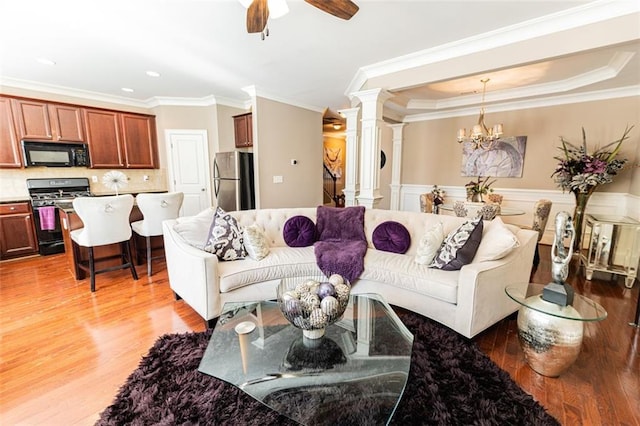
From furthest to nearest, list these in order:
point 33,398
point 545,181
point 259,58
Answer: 1. point 545,181
2. point 259,58
3. point 33,398

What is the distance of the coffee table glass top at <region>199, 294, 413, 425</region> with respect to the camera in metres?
1.13

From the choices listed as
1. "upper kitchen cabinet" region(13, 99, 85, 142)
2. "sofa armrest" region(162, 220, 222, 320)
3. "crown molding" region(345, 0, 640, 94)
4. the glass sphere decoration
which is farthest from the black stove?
"crown molding" region(345, 0, 640, 94)

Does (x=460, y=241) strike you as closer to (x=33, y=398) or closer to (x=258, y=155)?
(x=33, y=398)

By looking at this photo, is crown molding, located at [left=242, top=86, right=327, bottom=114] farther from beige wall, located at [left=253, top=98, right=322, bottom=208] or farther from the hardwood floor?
the hardwood floor

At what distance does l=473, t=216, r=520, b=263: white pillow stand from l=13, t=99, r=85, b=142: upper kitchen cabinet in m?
5.77

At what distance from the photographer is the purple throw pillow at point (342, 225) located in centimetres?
305

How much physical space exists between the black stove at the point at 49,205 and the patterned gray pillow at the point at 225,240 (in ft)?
8.83

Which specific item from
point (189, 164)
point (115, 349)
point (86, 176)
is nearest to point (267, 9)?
point (115, 349)

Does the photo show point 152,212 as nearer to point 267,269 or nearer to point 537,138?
point 267,269

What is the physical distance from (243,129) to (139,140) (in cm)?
192

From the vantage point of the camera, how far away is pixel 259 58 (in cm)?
318

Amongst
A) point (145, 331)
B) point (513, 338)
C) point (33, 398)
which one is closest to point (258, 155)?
point (145, 331)

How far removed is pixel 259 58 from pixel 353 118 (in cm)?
204

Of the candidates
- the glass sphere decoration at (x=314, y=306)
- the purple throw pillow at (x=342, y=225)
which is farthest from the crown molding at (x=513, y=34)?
the glass sphere decoration at (x=314, y=306)
